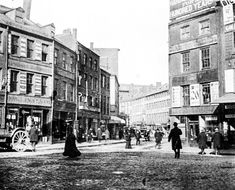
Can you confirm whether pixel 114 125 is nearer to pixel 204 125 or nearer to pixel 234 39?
pixel 204 125

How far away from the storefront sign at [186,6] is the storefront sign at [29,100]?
573 inches

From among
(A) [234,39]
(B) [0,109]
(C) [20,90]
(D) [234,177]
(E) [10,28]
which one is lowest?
(D) [234,177]

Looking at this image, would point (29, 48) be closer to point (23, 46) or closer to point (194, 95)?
point (23, 46)

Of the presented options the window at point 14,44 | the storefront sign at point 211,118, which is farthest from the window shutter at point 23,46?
the storefront sign at point 211,118

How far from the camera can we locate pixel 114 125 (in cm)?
5634

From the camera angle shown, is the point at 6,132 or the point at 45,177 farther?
the point at 6,132

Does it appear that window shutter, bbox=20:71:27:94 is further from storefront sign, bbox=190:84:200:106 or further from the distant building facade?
the distant building facade

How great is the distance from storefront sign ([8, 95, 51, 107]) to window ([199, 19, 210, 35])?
51.7 ft

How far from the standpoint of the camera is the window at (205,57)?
26.4 metres

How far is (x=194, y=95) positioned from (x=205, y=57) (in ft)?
11.0

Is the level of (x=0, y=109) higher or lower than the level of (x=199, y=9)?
lower

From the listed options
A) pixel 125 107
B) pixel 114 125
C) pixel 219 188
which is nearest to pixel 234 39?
pixel 219 188

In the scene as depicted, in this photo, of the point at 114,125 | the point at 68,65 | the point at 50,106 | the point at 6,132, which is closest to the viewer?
the point at 6,132

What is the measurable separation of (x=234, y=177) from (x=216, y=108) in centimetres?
1608
